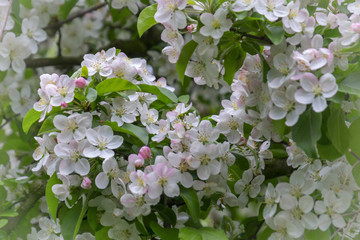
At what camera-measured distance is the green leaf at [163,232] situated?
112cm

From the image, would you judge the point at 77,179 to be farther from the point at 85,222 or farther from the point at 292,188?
the point at 292,188

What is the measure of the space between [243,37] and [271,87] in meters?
0.17

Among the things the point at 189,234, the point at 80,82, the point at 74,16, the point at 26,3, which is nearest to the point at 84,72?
the point at 80,82

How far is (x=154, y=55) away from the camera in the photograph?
2.10m

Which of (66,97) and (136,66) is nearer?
(66,97)

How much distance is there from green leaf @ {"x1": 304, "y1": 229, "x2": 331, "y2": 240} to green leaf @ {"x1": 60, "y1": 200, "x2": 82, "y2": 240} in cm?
48

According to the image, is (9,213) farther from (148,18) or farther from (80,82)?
(148,18)

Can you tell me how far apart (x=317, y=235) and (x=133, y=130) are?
0.43 meters

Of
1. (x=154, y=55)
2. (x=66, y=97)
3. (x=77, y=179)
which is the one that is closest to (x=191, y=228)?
(x=77, y=179)

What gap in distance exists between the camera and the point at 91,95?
1114 mm

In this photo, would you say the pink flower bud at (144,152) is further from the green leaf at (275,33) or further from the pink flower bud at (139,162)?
the green leaf at (275,33)

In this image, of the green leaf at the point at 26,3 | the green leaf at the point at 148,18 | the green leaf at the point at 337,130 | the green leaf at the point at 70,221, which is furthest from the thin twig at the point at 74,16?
the green leaf at the point at 337,130

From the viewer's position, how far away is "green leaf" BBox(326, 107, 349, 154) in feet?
3.34

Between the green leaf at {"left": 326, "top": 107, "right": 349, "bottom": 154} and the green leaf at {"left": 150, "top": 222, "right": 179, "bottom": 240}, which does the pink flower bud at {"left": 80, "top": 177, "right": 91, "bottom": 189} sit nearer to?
the green leaf at {"left": 150, "top": 222, "right": 179, "bottom": 240}
